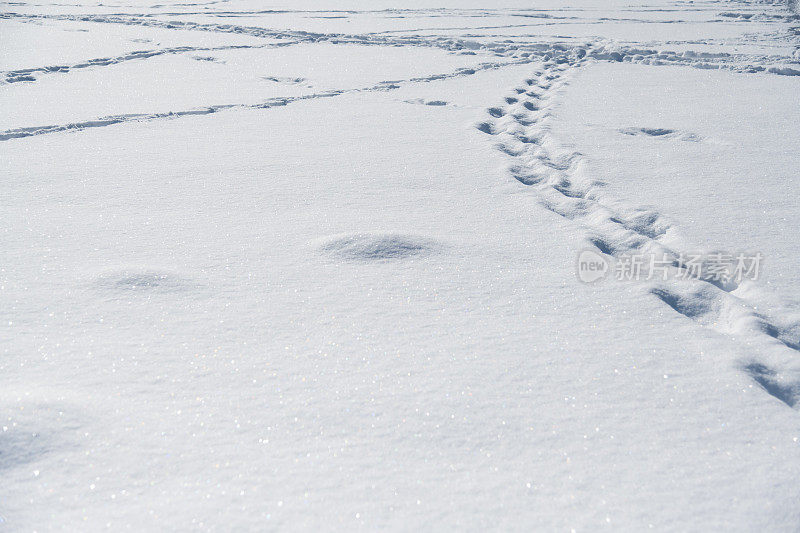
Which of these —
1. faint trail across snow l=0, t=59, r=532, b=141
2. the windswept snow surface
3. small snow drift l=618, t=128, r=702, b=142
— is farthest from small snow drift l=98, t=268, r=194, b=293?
small snow drift l=618, t=128, r=702, b=142

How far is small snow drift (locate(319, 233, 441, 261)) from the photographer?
5.33ft

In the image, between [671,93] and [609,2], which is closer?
[671,93]

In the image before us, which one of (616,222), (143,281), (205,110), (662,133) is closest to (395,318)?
(143,281)

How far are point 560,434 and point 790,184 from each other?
160 centimetres

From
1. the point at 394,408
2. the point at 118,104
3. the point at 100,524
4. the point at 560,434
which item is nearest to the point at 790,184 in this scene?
the point at 560,434

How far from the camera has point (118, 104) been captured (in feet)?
10.7

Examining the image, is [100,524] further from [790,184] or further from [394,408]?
[790,184]

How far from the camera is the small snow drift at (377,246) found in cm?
162

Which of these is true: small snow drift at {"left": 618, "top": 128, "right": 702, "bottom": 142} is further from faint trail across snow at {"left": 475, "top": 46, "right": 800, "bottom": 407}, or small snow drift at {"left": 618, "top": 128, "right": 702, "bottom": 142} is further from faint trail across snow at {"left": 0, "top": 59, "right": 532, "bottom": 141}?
faint trail across snow at {"left": 0, "top": 59, "right": 532, "bottom": 141}

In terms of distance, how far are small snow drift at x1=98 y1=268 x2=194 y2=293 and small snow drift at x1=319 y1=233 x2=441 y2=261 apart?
37cm

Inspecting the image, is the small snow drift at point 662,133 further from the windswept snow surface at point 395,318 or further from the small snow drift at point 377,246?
the small snow drift at point 377,246

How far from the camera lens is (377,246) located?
1662 millimetres

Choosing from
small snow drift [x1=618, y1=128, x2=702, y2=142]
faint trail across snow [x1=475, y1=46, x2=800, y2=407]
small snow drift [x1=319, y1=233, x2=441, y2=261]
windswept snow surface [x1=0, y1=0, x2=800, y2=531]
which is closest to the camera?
windswept snow surface [x1=0, y1=0, x2=800, y2=531]

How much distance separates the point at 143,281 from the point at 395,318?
0.59m
